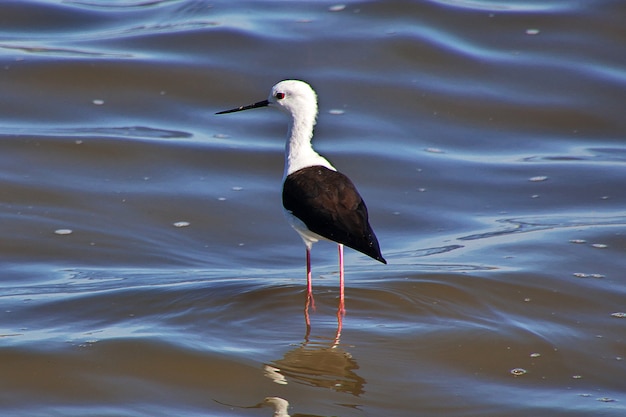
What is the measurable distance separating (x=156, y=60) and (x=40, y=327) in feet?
15.4

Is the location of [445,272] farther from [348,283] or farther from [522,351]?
[522,351]

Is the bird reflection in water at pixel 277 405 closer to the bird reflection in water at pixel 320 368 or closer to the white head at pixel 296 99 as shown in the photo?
the bird reflection in water at pixel 320 368

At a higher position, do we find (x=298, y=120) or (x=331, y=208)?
(x=298, y=120)

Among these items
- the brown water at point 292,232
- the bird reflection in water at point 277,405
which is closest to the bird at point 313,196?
the brown water at point 292,232

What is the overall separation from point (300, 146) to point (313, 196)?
2.19 ft

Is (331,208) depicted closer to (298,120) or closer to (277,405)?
(298,120)

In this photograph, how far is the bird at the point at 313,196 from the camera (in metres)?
5.66

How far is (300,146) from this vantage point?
21.2ft

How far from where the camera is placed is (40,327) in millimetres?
5527

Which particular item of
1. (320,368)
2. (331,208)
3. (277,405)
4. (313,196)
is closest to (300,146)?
(313,196)

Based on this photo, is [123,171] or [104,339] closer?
[104,339]

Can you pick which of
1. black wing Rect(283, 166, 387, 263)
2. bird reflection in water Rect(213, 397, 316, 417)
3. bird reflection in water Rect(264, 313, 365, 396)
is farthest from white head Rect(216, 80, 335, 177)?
bird reflection in water Rect(213, 397, 316, 417)

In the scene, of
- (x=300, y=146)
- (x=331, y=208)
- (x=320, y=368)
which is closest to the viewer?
(x=320, y=368)

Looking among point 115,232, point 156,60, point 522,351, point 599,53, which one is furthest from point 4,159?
point 599,53
